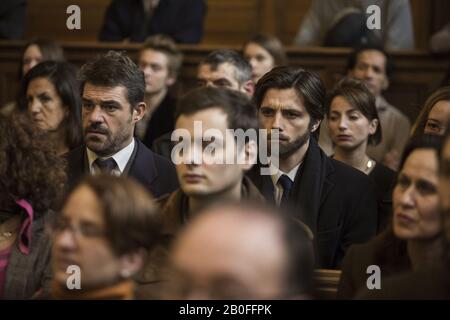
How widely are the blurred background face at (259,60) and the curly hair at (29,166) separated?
2.55 metres

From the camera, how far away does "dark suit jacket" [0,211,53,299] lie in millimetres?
3219

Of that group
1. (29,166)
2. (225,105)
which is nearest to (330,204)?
(225,105)

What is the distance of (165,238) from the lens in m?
3.13

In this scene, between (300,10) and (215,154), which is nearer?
(215,154)

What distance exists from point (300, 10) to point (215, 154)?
4176 millimetres

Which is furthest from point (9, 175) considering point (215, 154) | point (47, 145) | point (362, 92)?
point (362, 92)

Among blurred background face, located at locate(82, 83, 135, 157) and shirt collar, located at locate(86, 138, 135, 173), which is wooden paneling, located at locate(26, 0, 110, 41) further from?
shirt collar, located at locate(86, 138, 135, 173)

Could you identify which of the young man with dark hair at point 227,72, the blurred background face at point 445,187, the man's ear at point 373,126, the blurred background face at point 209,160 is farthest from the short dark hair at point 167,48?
the blurred background face at point 445,187

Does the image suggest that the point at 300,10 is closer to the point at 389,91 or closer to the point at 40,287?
the point at 389,91

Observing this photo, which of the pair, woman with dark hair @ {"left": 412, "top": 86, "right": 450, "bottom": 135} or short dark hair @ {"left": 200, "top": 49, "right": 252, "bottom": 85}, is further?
short dark hair @ {"left": 200, "top": 49, "right": 252, "bottom": 85}

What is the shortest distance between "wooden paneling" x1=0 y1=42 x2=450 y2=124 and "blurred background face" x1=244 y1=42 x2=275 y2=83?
400mm

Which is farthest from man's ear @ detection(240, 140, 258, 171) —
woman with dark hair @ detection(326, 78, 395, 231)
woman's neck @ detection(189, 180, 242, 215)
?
woman with dark hair @ detection(326, 78, 395, 231)
